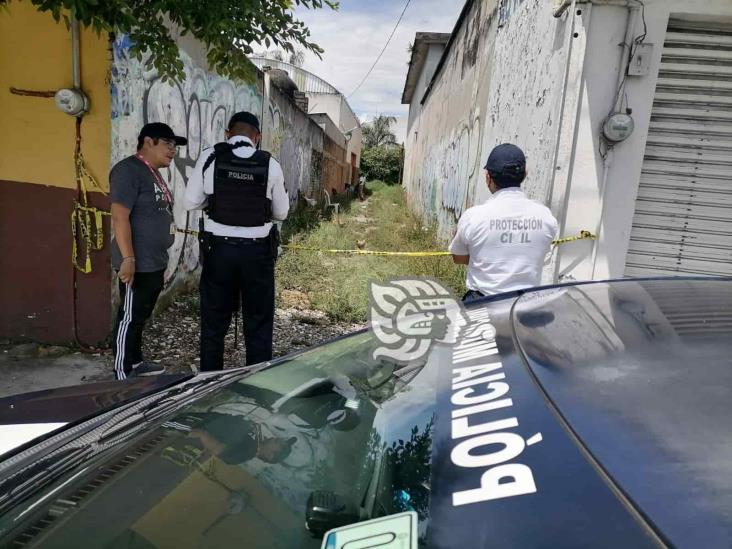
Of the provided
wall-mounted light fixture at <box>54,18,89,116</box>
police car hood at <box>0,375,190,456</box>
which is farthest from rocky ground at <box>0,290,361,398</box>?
wall-mounted light fixture at <box>54,18,89,116</box>

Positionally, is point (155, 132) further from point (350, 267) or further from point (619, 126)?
point (350, 267)

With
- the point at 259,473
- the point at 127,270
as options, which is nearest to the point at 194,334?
the point at 127,270

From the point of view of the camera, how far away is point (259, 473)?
3.80ft

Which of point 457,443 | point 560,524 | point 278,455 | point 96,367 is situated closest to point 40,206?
point 96,367

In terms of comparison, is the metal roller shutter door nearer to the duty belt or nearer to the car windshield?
the duty belt

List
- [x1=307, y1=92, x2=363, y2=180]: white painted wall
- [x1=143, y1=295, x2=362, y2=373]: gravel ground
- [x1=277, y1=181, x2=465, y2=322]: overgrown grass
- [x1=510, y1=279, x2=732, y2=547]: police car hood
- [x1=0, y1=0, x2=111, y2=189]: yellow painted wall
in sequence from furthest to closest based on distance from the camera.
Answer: [x1=307, y1=92, x2=363, y2=180]: white painted wall, [x1=277, y1=181, x2=465, y2=322]: overgrown grass, [x1=143, y1=295, x2=362, y2=373]: gravel ground, [x1=0, y1=0, x2=111, y2=189]: yellow painted wall, [x1=510, y1=279, x2=732, y2=547]: police car hood

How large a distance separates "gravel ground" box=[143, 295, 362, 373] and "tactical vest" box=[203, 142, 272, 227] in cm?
107

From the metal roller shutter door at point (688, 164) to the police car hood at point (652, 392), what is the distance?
11.1 ft

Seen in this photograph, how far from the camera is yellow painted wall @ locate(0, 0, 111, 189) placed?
3.83 meters

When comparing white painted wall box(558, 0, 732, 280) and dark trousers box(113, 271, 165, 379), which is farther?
white painted wall box(558, 0, 732, 280)

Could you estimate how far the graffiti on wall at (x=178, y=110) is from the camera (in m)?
3.97

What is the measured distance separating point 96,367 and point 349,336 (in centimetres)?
273

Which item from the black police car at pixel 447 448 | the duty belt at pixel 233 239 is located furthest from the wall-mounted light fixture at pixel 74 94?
the black police car at pixel 447 448

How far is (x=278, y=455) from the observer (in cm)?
124
